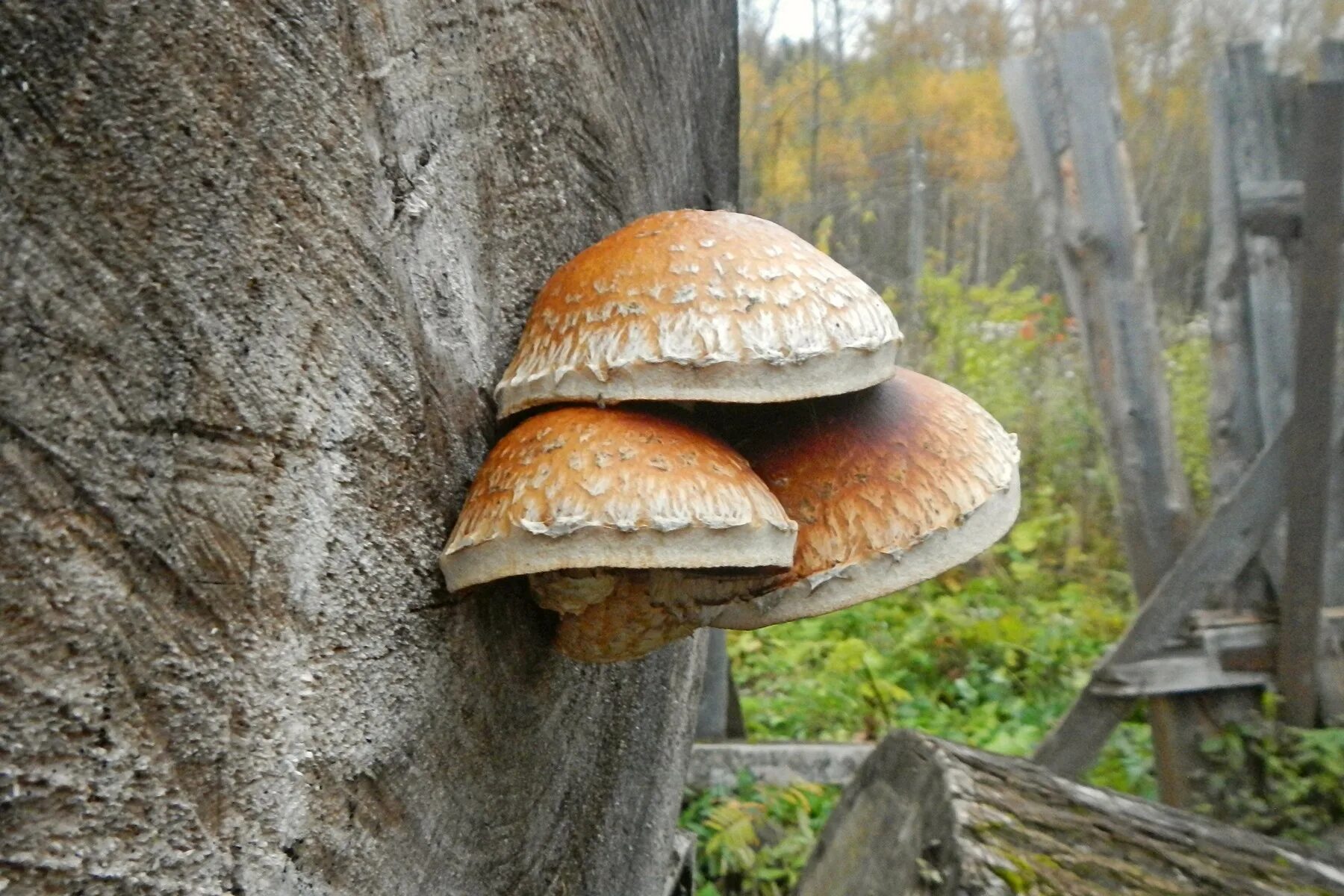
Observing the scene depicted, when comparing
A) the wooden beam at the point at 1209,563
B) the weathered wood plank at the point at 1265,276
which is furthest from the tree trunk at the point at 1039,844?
the weathered wood plank at the point at 1265,276

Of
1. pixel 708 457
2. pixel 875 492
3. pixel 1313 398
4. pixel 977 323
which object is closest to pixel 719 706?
pixel 1313 398

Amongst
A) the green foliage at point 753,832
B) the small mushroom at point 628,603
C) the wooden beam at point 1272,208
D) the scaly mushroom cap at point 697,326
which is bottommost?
the green foliage at point 753,832

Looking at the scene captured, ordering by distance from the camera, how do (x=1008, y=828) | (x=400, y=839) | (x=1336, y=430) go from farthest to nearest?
(x=1336, y=430)
(x=1008, y=828)
(x=400, y=839)

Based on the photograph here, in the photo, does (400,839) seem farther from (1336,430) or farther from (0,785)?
(1336,430)

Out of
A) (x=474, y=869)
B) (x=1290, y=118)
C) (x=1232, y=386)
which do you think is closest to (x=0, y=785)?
(x=474, y=869)

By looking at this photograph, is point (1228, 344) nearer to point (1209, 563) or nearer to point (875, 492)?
point (1209, 563)

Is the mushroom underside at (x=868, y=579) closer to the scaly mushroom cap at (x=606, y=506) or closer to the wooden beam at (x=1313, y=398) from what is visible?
the scaly mushroom cap at (x=606, y=506)
